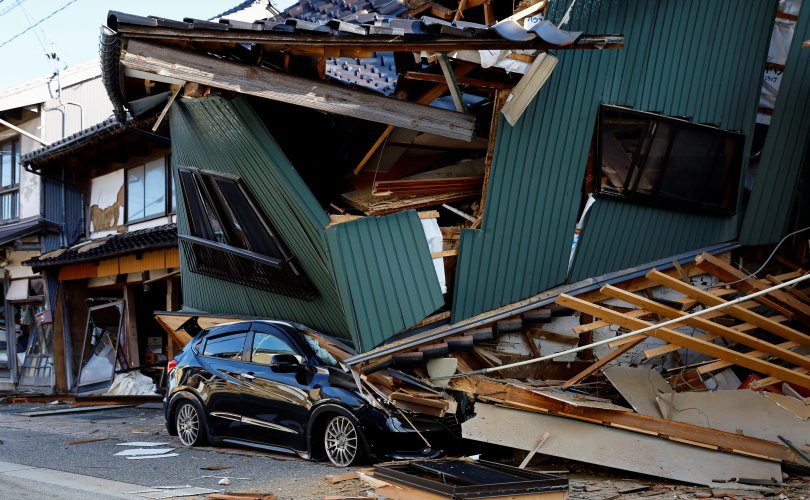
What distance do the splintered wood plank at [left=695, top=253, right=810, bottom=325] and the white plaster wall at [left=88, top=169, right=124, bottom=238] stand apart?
1434 cm

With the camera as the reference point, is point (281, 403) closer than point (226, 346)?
Yes

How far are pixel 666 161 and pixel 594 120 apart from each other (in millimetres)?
1317

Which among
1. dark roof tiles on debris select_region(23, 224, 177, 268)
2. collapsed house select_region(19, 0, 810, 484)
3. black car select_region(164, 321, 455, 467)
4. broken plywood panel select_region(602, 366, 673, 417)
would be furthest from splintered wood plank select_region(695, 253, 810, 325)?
dark roof tiles on debris select_region(23, 224, 177, 268)

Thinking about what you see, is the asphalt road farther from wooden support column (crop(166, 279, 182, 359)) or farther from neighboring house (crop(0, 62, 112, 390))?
neighboring house (crop(0, 62, 112, 390))

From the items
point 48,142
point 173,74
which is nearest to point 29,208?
point 48,142

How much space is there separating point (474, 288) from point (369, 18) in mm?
3609

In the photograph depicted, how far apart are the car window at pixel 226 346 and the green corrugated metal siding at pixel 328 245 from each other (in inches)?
42.1

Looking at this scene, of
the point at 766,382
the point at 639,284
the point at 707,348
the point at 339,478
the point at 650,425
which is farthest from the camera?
the point at 639,284

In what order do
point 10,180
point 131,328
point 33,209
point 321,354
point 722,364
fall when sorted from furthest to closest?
point 10,180, point 33,209, point 131,328, point 321,354, point 722,364

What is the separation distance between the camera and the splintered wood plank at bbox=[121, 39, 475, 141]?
10.2 meters

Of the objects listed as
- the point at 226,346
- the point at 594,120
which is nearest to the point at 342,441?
the point at 226,346

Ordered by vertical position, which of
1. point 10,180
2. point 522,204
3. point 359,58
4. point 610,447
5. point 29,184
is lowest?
point 610,447

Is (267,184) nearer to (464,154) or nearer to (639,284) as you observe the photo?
(464,154)

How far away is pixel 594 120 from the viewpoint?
442 inches
